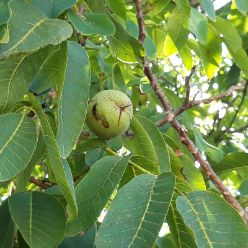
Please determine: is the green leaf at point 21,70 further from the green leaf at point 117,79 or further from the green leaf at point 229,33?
the green leaf at point 229,33

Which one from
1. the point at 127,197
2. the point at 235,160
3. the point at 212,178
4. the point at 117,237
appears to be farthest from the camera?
the point at 235,160

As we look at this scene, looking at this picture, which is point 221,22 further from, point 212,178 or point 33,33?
point 33,33

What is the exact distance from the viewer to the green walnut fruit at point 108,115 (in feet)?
4.73

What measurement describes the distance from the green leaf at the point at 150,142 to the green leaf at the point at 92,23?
32cm

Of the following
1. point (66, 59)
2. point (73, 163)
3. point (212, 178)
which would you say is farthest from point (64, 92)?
point (73, 163)

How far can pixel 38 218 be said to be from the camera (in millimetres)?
1198

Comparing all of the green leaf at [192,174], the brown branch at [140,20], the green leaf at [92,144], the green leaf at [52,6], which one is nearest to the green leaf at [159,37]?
the brown branch at [140,20]

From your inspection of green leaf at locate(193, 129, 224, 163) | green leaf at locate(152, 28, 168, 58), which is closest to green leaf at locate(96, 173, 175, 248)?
green leaf at locate(193, 129, 224, 163)

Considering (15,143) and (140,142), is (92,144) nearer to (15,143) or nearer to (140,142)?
(140,142)

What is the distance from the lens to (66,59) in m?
1.18

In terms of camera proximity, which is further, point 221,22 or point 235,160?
point 235,160

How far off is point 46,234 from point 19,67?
0.37 meters

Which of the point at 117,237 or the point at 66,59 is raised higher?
the point at 66,59

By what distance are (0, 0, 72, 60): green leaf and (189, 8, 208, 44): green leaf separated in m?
0.62
